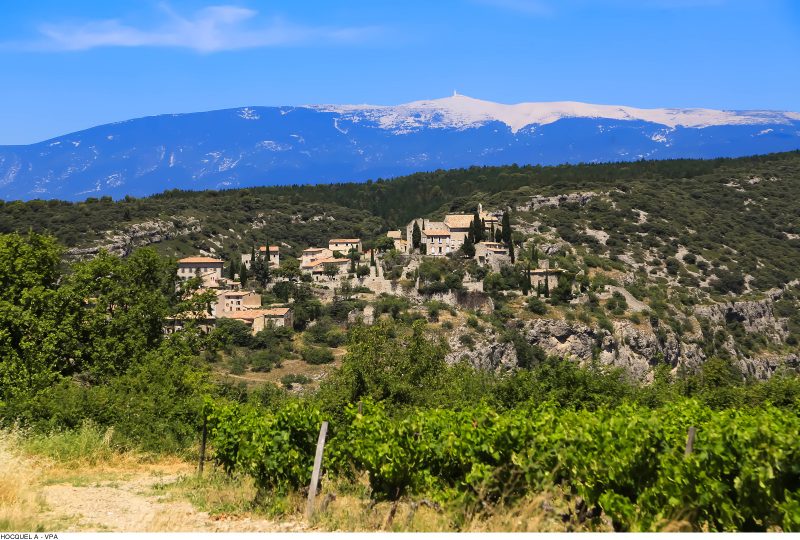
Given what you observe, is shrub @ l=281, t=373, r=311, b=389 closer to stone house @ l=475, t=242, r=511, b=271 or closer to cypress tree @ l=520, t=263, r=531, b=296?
cypress tree @ l=520, t=263, r=531, b=296

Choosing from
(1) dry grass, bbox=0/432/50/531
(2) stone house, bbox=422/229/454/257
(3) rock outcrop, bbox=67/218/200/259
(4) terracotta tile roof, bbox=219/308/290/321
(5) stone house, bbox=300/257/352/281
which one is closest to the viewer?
(1) dry grass, bbox=0/432/50/531

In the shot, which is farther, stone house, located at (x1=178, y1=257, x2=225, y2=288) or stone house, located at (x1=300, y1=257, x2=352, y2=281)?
stone house, located at (x1=178, y1=257, x2=225, y2=288)

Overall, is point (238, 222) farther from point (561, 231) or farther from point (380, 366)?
point (380, 366)

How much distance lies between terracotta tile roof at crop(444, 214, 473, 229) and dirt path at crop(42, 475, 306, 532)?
80046 millimetres

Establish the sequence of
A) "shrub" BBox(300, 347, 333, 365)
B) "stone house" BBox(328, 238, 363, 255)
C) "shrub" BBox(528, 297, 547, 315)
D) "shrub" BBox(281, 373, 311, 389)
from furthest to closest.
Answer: "stone house" BBox(328, 238, 363, 255)
"shrub" BBox(528, 297, 547, 315)
"shrub" BBox(300, 347, 333, 365)
"shrub" BBox(281, 373, 311, 389)

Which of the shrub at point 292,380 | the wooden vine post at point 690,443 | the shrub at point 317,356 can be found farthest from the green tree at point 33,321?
the shrub at point 317,356

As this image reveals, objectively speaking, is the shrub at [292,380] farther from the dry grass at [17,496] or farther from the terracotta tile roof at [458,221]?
the terracotta tile roof at [458,221]

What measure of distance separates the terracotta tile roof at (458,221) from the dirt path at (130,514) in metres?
80.0

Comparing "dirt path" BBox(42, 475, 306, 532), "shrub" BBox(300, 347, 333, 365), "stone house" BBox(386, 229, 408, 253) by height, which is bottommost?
"shrub" BBox(300, 347, 333, 365)

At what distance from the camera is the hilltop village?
72625 millimetres

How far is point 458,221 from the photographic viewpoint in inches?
3686

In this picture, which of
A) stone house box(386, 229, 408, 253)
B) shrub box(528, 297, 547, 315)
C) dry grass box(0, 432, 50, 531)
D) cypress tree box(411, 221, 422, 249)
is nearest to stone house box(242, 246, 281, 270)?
stone house box(386, 229, 408, 253)

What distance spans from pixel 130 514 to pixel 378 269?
71377mm

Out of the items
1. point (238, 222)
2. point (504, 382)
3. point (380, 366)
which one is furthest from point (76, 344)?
point (238, 222)
